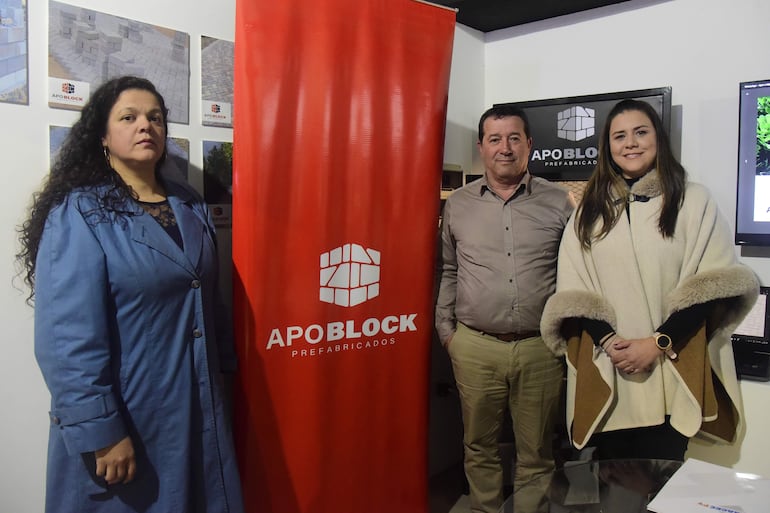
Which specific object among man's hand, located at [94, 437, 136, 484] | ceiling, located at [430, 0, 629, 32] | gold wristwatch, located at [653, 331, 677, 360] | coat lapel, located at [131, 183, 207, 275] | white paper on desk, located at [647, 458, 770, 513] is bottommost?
white paper on desk, located at [647, 458, 770, 513]

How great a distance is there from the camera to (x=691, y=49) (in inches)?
103

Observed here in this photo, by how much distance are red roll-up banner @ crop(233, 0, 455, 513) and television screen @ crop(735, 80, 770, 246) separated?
4.22 ft

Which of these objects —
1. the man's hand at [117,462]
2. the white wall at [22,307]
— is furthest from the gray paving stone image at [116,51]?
the man's hand at [117,462]

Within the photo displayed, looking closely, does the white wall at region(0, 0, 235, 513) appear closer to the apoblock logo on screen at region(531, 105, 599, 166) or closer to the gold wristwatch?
the gold wristwatch

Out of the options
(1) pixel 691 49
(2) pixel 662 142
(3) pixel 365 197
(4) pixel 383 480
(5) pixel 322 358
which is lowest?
(4) pixel 383 480

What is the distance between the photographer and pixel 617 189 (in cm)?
202

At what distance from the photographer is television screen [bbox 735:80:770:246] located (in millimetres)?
2354

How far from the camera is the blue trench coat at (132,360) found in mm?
1375

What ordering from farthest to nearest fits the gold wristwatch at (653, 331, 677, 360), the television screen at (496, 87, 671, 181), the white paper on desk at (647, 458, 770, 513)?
the television screen at (496, 87, 671, 181), the gold wristwatch at (653, 331, 677, 360), the white paper on desk at (647, 458, 770, 513)

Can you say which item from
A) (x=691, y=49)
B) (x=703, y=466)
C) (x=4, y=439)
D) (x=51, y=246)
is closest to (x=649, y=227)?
(x=703, y=466)

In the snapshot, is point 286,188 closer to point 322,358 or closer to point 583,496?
point 322,358

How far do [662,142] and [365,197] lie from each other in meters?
1.06

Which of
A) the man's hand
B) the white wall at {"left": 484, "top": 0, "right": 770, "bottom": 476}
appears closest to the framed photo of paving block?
the man's hand

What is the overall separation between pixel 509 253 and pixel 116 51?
154cm
